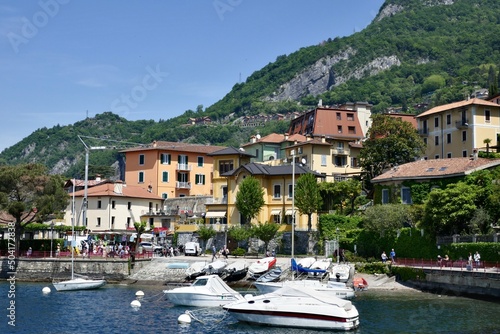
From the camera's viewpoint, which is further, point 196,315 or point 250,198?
point 250,198

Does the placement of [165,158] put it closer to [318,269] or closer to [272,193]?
[272,193]

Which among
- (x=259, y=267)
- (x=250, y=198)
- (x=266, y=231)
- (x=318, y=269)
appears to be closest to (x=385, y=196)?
(x=266, y=231)

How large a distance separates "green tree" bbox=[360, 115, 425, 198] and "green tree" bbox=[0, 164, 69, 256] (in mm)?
37993

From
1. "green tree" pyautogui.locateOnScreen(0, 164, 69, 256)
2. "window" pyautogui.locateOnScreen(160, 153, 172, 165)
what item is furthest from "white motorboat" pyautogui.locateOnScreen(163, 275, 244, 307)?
"window" pyautogui.locateOnScreen(160, 153, 172, 165)

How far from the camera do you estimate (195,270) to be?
6184 cm

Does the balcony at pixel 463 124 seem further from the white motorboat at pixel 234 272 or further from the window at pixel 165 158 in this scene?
the window at pixel 165 158

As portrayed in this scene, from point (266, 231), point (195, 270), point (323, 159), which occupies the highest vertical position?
point (323, 159)

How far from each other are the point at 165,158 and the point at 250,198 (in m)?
29.6

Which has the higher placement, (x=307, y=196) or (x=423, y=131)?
(x=423, y=131)

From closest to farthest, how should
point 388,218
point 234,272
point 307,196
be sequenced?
point 234,272, point 388,218, point 307,196

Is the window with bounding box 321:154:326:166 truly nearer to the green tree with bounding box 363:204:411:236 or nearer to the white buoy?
the green tree with bounding box 363:204:411:236

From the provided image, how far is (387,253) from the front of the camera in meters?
62.4

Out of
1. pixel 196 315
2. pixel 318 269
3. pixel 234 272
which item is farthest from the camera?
pixel 234 272

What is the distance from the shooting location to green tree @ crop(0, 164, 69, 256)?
2662 inches
